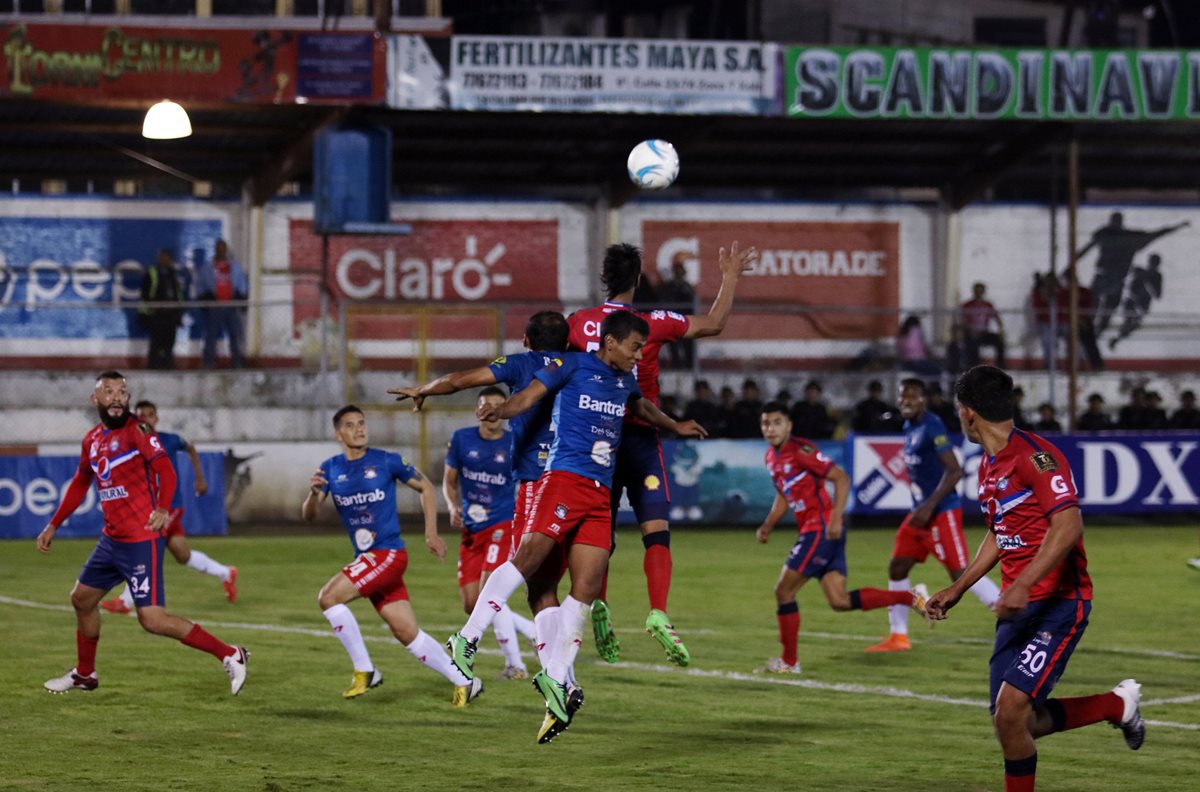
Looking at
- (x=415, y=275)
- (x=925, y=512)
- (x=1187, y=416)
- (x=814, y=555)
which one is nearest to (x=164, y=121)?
(x=814, y=555)

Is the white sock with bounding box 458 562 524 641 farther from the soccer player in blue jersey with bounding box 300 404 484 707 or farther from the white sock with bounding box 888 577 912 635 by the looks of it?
the white sock with bounding box 888 577 912 635

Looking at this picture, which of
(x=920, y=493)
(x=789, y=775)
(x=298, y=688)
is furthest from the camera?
(x=920, y=493)

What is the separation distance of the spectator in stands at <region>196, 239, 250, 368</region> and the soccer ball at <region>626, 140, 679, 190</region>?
1644 cm

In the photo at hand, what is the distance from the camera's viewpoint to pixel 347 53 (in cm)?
2738

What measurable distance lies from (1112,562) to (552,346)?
14112mm

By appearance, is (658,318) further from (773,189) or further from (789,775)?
(773,189)

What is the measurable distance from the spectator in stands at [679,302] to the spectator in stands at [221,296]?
23.1 feet

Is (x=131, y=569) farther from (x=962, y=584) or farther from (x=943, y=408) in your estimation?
(x=943, y=408)

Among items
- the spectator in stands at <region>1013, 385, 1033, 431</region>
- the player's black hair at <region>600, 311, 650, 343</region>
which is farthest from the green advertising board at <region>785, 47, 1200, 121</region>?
the player's black hair at <region>600, 311, 650, 343</region>

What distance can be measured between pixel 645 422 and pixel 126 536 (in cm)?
388

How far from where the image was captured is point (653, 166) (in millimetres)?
10969

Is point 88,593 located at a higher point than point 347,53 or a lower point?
lower

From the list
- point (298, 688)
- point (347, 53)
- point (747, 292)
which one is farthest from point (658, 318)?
point (747, 292)

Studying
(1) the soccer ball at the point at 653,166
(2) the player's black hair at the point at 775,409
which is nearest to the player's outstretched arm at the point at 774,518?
(2) the player's black hair at the point at 775,409
